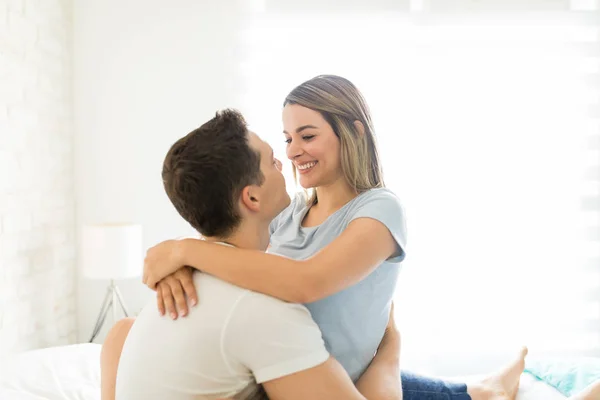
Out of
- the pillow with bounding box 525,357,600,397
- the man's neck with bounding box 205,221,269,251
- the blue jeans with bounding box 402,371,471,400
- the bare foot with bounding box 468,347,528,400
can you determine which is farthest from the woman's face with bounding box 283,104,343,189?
the pillow with bounding box 525,357,600,397

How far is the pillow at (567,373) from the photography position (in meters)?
2.24

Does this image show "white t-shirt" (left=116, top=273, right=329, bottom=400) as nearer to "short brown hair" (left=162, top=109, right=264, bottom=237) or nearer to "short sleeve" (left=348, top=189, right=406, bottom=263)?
"short brown hair" (left=162, top=109, right=264, bottom=237)

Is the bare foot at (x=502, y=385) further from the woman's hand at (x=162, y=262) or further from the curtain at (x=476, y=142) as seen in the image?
the curtain at (x=476, y=142)

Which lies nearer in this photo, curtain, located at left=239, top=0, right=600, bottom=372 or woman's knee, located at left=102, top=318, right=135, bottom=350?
woman's knee, located at left=102, top=318, right=135, bottom=350

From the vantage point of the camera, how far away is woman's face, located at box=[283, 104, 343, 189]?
169 centimetres

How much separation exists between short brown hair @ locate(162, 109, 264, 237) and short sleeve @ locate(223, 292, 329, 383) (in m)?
0.22

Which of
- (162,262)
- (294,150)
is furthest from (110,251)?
(162,262)

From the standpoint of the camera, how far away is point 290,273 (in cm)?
125

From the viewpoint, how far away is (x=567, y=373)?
2336 mm

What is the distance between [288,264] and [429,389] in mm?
812

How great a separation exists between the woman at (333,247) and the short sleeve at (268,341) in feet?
0.22

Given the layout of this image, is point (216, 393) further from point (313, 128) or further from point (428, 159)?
point (428, 159)

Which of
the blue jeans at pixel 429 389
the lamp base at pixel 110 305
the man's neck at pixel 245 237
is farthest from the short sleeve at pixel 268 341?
the lamp base at pixel 110 305

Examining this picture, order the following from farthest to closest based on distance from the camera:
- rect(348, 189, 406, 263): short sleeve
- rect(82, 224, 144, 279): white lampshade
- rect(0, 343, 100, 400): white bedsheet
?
rect(82, 224, 144, 279): white lampshade < rect(0, 343, 100, 400): white bedsheet < rect(348, 189, 406, 263): short sleeve
